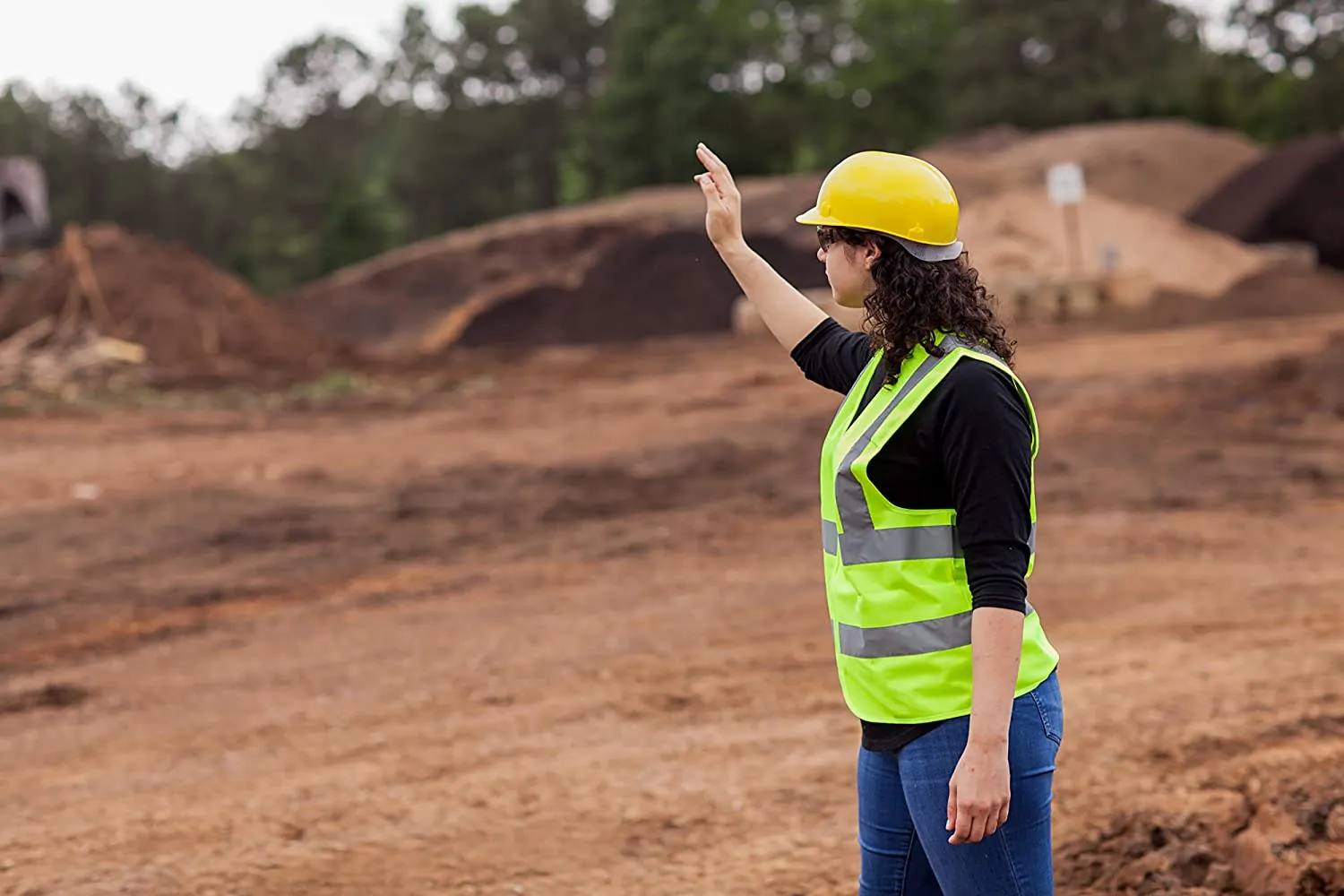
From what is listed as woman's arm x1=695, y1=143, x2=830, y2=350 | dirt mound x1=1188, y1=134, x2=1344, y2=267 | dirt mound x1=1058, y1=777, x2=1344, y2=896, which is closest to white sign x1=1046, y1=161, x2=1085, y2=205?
dirt mound x1=1188, y1=134, x2=1344, y2=267

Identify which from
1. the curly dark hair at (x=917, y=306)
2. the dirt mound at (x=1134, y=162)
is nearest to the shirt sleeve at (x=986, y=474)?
the curly dark hair at (x=917, y=306)

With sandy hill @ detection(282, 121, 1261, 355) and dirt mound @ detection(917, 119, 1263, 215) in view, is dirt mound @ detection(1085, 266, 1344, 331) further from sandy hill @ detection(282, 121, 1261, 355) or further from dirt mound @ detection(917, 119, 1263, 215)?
dirt mound @ detection(917, 119, 1263, 215)

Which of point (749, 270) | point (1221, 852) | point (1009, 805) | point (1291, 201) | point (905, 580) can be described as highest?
point (1291, 201)

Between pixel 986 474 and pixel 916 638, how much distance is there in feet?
1.05

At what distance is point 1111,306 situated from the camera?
24.3 m

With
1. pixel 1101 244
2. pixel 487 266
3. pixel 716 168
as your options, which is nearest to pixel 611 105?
pixel 487 266

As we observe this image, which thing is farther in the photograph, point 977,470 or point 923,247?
point 923,247

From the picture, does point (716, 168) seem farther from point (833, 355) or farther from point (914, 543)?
point (914, 543)

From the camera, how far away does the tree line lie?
47656 mm

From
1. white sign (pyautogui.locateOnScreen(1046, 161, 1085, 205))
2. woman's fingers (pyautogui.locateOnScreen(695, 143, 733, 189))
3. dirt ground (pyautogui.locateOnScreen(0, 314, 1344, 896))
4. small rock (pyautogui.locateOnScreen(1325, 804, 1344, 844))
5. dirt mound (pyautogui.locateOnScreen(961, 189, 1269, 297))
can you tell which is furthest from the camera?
dirt mound (pyautogui.locateOnScreen(961, 189, 1269, 297))

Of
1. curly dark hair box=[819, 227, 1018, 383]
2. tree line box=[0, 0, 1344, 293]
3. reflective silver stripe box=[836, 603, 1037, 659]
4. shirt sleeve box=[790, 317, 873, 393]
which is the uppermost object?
tree line box=[0, 0, 1344, 293]

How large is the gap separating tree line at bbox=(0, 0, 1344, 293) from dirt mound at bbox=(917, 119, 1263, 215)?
10196 millimetres

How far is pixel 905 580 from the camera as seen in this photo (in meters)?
2.44

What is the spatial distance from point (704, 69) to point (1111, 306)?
26.5 metres
